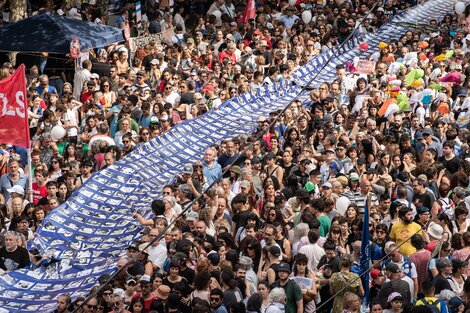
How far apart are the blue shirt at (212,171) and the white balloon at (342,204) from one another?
2.23 meters

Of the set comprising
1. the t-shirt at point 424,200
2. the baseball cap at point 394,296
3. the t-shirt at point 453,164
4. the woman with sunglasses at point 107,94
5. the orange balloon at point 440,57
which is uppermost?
the baseball cap at point 394,296

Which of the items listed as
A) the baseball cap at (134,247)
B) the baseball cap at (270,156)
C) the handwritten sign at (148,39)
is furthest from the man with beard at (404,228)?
the handwritten sign at (148,39)

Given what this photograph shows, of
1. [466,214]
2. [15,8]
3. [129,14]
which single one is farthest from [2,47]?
[466,214]

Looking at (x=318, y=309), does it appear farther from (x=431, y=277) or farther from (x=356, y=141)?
(x=356, y=141)

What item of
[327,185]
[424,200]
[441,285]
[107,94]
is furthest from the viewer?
[107,94]

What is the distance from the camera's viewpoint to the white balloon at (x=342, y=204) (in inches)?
684

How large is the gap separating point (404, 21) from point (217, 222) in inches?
468

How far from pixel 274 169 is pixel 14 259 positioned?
439 cm

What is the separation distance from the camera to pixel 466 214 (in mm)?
16281

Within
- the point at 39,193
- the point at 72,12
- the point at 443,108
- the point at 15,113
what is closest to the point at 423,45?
the point at 443,108

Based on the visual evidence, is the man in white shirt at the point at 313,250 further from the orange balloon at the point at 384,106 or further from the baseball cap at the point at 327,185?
the orange balloon at the point at 384,106

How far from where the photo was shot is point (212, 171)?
1933 centimetres

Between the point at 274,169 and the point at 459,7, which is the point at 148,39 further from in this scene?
the point at 274,169

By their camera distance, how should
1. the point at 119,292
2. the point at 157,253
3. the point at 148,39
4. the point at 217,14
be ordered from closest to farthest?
the point at 119,292 → the point at 157,253 → the point at 148,39 → the point at 217,14
